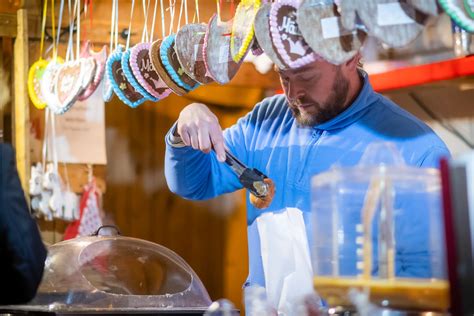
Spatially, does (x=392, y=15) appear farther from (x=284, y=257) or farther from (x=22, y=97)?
(x=22, y=97)

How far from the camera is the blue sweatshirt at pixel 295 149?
2.47m

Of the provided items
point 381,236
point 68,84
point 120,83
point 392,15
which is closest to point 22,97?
point 68,84

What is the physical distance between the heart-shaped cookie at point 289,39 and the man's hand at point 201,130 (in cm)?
32

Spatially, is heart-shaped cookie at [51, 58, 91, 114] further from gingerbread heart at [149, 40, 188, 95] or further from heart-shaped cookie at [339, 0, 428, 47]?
heart-shaped cookie at [339, 0, 428, 47]

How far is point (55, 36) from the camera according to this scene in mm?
4262

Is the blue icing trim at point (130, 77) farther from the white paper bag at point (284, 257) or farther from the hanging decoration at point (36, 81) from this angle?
the hanging decoration at point (36, 81)

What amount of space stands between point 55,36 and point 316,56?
2537mm

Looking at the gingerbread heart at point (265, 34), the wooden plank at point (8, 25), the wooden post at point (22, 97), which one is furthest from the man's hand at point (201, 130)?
the wooden plank at point (8, 25)

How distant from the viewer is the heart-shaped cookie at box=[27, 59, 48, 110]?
3.81m

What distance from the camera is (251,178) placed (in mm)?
2164

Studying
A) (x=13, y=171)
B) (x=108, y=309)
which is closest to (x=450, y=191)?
(x=13, y=171)

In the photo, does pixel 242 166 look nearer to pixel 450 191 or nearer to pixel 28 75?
pixel 450 191

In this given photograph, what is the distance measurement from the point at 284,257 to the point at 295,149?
1.08ft

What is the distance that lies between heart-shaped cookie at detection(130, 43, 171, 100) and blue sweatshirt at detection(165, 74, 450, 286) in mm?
270
